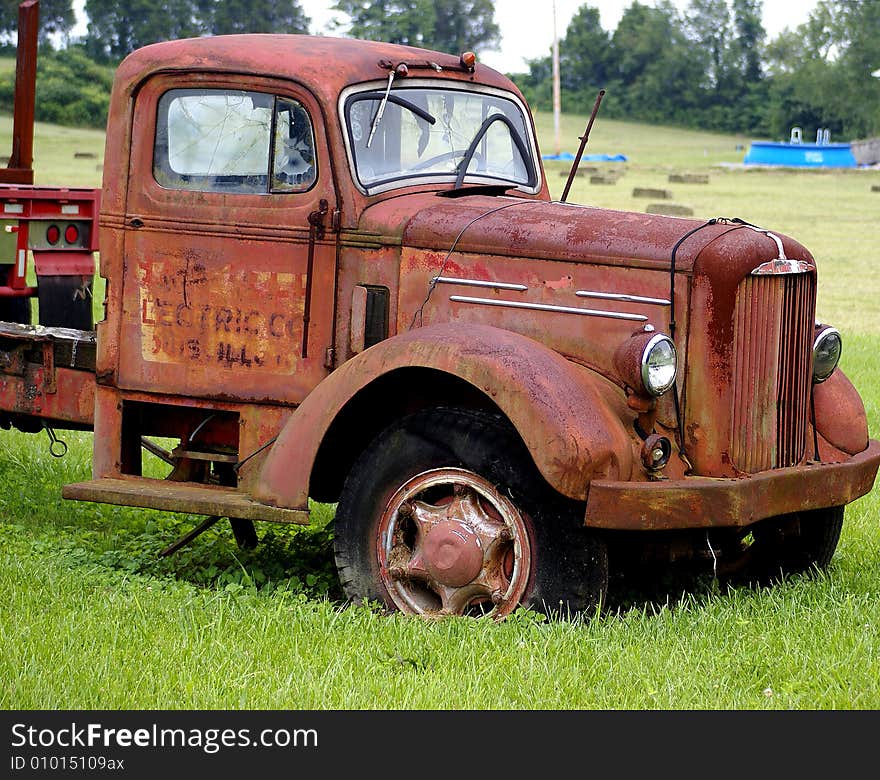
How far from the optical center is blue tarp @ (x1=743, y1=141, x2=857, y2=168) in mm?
56875

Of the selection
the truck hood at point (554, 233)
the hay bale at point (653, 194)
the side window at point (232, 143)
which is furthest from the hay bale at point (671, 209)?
the truck hood at point (554, 233)

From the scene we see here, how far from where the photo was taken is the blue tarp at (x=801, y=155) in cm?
5688

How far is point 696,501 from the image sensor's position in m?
5.02

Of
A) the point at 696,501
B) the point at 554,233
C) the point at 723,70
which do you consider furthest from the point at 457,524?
the point at 723,70

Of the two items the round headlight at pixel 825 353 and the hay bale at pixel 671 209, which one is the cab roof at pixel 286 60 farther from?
the hay bale at pixel 671 209

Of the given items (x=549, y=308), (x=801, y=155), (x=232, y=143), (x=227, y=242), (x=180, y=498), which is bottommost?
(x=180, y=498)

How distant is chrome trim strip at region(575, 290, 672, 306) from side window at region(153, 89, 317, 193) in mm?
1206

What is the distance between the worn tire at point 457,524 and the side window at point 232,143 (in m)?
1.21

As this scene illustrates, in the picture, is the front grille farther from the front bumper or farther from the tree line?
the tree line

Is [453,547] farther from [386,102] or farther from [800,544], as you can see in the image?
[386,102]

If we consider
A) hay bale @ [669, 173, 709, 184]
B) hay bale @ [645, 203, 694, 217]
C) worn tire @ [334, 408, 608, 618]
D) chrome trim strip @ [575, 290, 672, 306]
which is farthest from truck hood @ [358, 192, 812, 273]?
hay bale @ [669, 173, 709, 184]

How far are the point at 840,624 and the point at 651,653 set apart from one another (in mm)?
797

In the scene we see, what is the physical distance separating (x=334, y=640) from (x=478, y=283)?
147 centimetres
